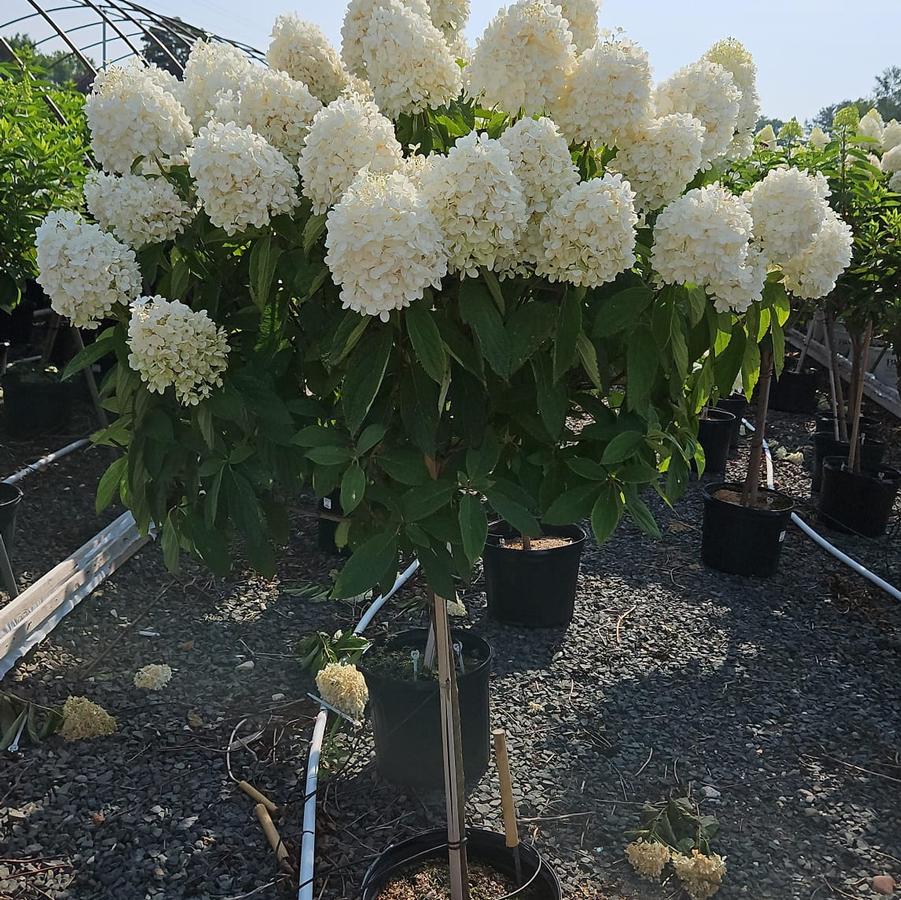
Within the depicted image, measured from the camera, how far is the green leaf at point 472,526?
1.30 m

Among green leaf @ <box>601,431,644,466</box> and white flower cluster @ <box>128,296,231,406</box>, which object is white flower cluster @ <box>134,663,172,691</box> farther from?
green leaf @ <box>601,431,644,466</box>

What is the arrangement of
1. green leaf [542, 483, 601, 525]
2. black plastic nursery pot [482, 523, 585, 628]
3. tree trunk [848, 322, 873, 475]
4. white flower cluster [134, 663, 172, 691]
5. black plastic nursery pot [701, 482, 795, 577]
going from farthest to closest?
tree trunk [848, 322, 873, 475] < black plastic nursery pot [701, 482, 795, 577] < black plastic nursery pot [482, 523, 585, 628] < white flower cluster [134, 663, 172, 691] < green leaf [542, 483, 601, 525]

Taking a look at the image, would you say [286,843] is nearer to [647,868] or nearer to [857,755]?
[647,868]

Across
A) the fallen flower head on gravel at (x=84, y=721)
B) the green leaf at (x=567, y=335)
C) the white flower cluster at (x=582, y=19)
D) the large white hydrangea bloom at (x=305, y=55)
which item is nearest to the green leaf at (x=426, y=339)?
the green leaf at (x=567, y=335)

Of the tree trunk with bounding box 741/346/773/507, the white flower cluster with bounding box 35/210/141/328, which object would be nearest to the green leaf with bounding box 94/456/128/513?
the white flower cluster with bounding box 35/210/141/328

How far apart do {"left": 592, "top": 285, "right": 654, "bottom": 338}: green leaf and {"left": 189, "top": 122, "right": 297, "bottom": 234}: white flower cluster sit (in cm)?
50

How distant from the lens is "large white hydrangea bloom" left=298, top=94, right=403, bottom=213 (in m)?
1.20

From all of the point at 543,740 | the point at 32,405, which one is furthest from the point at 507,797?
the point at 32,405

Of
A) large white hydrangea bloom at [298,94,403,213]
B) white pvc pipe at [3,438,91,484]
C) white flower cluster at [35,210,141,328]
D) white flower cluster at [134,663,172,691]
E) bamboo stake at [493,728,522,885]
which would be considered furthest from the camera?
white pvc pipe at [3,438,91,484]

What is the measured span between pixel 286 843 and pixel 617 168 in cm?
220

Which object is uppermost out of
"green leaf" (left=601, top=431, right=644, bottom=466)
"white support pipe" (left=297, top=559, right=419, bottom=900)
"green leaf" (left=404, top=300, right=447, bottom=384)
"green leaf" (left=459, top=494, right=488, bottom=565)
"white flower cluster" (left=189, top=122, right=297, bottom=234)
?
"white flower cluster" (left=189, top=122, right=297, bottom=234)

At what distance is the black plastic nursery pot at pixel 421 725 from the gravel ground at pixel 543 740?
9 centimetres

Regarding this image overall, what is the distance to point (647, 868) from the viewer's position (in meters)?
2.45

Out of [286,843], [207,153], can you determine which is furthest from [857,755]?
[207,153]
